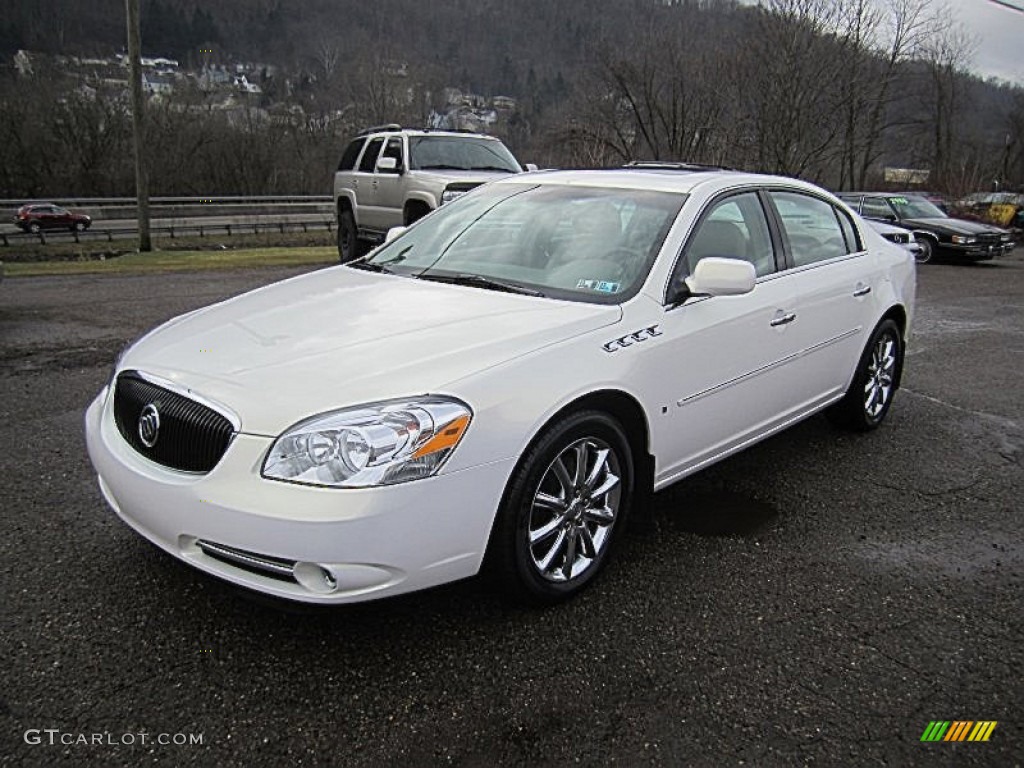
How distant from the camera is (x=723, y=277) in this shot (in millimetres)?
3236

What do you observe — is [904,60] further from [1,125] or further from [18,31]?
[18,31]

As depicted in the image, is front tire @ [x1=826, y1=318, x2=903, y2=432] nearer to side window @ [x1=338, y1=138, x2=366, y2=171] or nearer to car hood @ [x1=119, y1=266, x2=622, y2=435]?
car hood @ [x1=119, y1=266, x2=622, y2=435]

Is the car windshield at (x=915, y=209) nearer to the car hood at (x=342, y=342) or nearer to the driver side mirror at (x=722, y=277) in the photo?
the driver side mirror at (x=722, y=277)

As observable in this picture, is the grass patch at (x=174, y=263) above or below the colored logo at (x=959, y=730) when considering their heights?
above

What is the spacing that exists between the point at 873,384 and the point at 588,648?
322cm

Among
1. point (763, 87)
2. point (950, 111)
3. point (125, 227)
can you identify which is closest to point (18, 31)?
point (125, 227)

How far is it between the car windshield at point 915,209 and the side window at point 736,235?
16.6 metres

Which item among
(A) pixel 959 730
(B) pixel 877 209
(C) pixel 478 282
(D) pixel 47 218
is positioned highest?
(B) pixel 877 209

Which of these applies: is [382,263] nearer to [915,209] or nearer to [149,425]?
[149,425]

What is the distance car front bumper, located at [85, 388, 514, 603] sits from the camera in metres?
2.34

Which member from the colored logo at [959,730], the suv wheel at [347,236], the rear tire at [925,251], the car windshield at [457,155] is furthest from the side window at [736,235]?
the rear tire at [925,251]

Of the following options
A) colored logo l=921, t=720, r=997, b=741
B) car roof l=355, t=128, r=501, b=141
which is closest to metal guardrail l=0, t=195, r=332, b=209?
car roof l=355, t=128, r=501, b=141

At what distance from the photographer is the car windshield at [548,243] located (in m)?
3.45

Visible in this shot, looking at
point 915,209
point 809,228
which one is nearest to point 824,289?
point 809,228
